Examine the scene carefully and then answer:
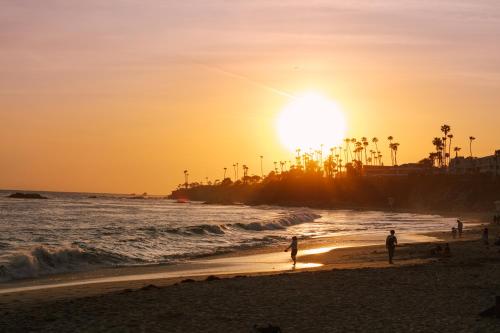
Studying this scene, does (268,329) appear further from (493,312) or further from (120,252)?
(120,252)

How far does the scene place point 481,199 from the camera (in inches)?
5192

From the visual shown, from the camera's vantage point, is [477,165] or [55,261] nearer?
[55,261]

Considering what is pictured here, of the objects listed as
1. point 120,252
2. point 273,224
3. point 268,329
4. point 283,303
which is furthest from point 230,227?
point 268,329

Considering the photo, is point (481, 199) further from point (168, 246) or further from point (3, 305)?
point (3, 305)

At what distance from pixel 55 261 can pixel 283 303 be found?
17.0 m

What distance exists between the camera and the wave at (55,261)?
25.6m

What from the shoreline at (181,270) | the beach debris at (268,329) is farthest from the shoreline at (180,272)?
the beach debris at (268,329)

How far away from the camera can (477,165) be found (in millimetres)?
169375

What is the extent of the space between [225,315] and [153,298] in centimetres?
317

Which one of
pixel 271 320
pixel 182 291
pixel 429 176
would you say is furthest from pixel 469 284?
pixel 429 176

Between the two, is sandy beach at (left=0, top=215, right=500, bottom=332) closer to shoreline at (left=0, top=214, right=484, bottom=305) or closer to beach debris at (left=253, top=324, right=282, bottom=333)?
shoreline at (left=0, top=214, right=484, bottom=305)

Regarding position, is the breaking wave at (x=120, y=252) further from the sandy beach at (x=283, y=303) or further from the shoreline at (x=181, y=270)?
the sandy beach at (x=283, y=303)

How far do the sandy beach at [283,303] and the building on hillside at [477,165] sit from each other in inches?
5582

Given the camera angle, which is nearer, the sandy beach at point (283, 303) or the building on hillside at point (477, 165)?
the sandy beach at point (283, 303)
